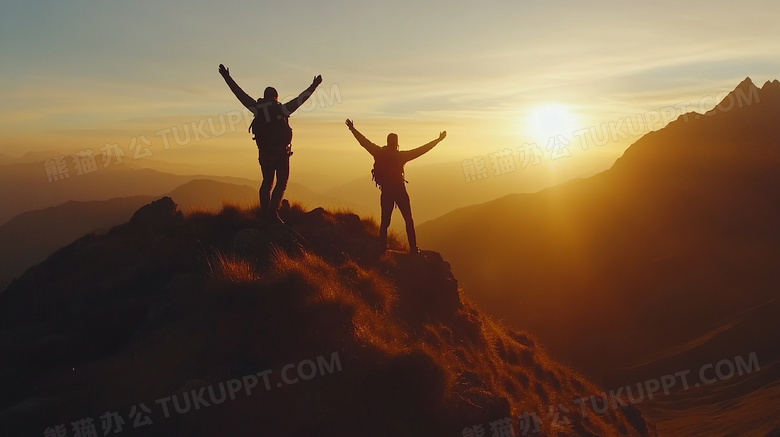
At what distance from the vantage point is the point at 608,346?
3258 inches

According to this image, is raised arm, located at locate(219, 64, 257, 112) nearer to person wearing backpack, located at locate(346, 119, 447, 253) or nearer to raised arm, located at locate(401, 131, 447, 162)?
person wearing backpack, located at locate(346, 119, 447, 253)

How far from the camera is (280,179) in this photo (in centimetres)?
1272

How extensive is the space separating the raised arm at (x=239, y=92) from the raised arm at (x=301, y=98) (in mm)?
772

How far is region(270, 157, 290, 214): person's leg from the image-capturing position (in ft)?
41.2

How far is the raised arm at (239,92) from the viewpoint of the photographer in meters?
11.9

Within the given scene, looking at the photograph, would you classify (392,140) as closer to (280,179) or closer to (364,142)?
(364,142)

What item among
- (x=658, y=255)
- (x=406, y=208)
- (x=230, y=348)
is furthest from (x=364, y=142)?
(x=658, y=255)

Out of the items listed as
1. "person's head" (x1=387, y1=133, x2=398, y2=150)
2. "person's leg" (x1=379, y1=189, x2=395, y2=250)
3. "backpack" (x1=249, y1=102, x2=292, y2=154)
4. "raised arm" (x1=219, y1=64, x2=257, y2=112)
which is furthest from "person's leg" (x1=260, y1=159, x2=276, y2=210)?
"person's head" (x1=387, y1=133, x2=398, y2=150)

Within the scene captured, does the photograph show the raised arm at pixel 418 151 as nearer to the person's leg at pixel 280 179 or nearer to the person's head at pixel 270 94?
the person's leg at pixel 280 179

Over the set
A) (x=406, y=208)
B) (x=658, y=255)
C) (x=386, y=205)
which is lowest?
(x=658, y=255)

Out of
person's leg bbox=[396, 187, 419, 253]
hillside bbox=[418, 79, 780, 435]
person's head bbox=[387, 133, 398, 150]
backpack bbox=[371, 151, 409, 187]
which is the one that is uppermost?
person's head bbox=[387, 133, 398, 150]

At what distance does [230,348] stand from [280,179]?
225 inches

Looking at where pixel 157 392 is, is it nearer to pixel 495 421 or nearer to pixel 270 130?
pixel 495 421

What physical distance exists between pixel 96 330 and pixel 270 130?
Answer: 565 centimetres
